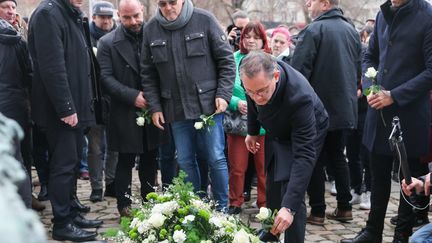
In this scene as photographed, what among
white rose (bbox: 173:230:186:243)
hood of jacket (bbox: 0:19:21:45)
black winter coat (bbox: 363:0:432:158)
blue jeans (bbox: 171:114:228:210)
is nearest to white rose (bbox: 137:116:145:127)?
blue jeans (bbox: 171:114:228:210)

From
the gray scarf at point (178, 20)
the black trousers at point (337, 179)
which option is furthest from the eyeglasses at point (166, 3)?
the black trousers at point (337, 179)

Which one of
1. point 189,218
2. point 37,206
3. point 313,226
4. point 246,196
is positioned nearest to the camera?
point 189,218

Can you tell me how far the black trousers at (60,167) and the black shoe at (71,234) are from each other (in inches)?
1.8

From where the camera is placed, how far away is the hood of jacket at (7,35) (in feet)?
16.1

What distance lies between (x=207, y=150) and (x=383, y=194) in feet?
5.10

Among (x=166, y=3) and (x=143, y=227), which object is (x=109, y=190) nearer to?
(x=166, y=3)

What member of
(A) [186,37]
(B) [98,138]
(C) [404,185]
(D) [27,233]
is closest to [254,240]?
(C) [404,185]

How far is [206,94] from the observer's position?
5.01 metres

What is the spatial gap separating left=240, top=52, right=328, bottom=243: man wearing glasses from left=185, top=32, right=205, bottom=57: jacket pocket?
132 centimetres

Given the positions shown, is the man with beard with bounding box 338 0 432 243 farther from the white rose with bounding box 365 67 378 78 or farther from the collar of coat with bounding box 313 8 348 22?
the collar of coat with bounding box 313 8 348 22

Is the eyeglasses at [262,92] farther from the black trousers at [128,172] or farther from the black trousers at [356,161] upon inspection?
the black trousers at [356,161]

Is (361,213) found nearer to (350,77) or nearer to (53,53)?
(350,77)

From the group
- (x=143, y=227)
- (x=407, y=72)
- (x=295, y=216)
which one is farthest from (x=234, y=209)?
(x=143, y=227)

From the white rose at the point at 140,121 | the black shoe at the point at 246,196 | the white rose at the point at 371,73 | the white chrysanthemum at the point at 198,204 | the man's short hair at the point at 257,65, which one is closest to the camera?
the white chrysanthemum at the point at 198,204
